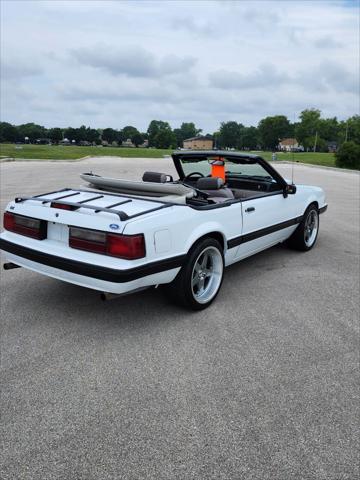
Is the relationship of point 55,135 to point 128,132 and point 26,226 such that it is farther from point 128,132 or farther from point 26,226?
point 26,226

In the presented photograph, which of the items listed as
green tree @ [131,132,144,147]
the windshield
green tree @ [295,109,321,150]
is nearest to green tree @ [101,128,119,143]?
green tree @ [131,132,144,147]

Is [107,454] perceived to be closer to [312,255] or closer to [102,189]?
[102,189]

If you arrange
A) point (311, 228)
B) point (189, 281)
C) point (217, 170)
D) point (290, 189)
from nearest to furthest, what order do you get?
point (189, 281)
point (290, 189)
point (217, 170)
point (311, 228)

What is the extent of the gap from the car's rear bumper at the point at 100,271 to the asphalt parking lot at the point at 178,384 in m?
→ 0.43

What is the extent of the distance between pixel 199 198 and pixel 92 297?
1.39m

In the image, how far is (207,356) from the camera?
288 cm

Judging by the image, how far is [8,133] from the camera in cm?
10019

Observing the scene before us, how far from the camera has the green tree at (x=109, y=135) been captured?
369 feet

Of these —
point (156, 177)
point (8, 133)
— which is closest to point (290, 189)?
point (156, 177)

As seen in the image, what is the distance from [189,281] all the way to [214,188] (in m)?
1.07

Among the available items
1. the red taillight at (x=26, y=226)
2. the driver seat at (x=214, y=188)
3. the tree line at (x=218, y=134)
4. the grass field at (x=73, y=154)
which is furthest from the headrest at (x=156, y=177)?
the tree line at (x=218, y=134)

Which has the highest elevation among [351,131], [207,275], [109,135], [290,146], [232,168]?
[109,135]

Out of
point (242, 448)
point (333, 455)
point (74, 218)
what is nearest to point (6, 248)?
point (74, 218)

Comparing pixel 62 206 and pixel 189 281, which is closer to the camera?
pixel 62 206
